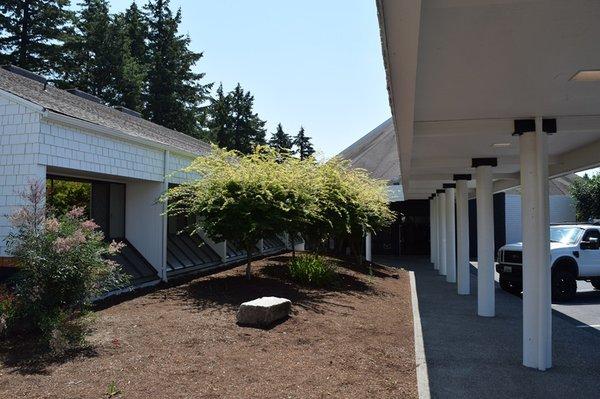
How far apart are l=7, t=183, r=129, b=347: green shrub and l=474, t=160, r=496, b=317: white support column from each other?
7234 mm

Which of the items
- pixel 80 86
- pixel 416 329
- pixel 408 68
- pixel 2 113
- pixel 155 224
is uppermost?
pixel 80 86

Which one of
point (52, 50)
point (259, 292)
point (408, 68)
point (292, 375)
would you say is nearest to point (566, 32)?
point (408, 68)

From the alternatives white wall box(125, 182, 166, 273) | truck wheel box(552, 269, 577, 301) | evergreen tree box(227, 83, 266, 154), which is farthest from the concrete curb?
evergreen tree box(227, 83, 266, 154)

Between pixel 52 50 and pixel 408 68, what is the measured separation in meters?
33.3

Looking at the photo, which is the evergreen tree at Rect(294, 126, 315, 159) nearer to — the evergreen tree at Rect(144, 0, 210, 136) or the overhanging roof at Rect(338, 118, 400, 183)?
the evergreen tree at Rect(144, 0, 210, 136)

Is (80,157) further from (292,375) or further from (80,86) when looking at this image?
(80,86)

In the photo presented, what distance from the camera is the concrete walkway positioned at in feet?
19.1

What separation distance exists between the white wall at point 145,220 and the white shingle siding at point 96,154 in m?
0.53

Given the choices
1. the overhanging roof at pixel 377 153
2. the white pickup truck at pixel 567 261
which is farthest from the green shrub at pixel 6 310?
the overhanging roof at pixel 377 153

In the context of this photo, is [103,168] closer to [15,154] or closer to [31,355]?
[15,154]

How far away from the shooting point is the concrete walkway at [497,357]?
19.1ft

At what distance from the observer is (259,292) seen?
10156 millimetres

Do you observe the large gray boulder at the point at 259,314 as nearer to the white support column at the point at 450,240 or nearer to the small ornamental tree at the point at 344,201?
the small ornamental tree at the point at 344,201

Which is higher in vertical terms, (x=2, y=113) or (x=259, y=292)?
(x=2, y=113)
